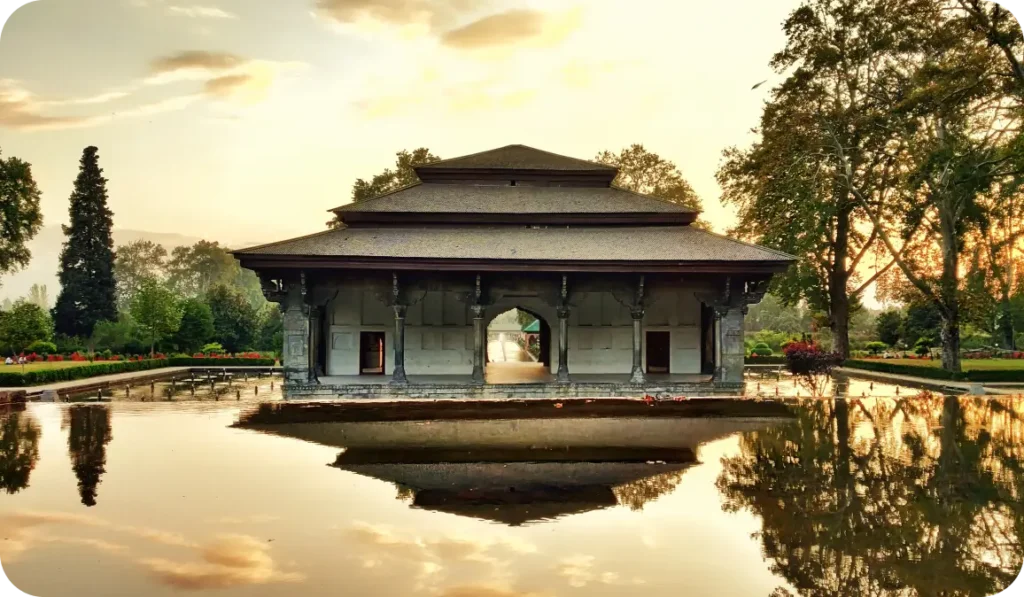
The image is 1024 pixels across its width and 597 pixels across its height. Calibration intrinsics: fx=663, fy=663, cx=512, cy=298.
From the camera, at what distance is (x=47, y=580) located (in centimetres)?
680

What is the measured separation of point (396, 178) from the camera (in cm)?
4850

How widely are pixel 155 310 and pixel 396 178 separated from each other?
735 inches

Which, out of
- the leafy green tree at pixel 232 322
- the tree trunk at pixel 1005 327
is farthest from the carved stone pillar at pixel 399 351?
the tree trunk at pixel 1005 327

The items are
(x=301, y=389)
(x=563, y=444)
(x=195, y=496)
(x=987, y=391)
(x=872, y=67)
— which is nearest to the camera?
(x=195, y=496)

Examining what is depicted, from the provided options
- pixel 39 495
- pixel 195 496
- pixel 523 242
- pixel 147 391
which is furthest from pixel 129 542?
pixel 147 391

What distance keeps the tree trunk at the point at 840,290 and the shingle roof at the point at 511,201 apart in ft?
53.2

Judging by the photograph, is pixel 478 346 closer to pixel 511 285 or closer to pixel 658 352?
pixel 511 285

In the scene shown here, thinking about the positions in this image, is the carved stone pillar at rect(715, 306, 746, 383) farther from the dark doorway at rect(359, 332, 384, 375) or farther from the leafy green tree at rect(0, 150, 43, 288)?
the leafy green tree at rect(0, 150, 43, 288)

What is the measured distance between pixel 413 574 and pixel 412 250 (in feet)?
54.0

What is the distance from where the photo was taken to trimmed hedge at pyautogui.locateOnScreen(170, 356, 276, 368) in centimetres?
3706

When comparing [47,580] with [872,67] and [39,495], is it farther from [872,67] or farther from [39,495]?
[872,67]

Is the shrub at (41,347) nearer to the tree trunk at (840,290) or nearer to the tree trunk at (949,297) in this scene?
the tree trunk at (840,290)

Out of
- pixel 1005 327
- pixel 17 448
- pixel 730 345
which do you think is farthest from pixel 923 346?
pixel 17 448

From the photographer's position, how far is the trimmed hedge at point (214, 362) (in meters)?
37.1
